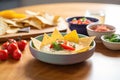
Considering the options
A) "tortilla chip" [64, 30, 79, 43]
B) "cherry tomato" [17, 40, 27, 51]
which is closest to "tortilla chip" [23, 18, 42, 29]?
"cherry tomato" [17, 40, 27, 51]

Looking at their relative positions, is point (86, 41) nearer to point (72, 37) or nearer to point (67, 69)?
point (72, 37)

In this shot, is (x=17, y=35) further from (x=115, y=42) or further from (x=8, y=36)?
(x=115, y=42)

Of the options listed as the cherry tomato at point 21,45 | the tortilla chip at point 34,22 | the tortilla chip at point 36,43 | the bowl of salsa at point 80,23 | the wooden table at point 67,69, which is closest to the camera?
the wooden table at point 67,69

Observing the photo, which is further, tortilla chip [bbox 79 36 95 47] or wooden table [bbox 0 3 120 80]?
tortilla chip [bbox 79 36 95 47]

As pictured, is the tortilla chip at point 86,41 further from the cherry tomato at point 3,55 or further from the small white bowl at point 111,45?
the cherry tomato at point 3,55

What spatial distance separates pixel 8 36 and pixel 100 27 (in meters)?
0.55

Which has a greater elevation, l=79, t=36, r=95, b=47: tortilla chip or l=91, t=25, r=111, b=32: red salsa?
l=79, t=36, r=95, b=47: tortilla chip

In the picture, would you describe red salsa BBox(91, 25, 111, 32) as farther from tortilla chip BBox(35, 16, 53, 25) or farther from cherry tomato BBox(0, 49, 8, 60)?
cherry tomato BBox(0, 49, 8, 60)

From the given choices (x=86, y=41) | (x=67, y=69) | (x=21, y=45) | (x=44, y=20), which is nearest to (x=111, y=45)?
→ (x=86, y=41)

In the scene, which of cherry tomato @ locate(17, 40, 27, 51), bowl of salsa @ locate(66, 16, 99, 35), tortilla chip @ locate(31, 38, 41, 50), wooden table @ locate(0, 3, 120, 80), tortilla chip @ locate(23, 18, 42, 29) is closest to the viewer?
wooden table @ locate(0, 3, 120, 80)

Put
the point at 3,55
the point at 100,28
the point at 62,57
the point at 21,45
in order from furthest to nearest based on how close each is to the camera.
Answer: the point at 100,28, the point at 21,45, the point at 3,55, the point at 62,57

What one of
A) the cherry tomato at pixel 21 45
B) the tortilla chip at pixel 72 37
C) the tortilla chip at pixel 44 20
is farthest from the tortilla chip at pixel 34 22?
the tortilla chip at pixel 72 37

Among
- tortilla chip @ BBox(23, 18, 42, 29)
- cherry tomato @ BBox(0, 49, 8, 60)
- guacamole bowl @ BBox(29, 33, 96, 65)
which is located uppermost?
guacamole bowl @ BBox(29, 33, 96, 65)

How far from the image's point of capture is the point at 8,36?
153 cm
